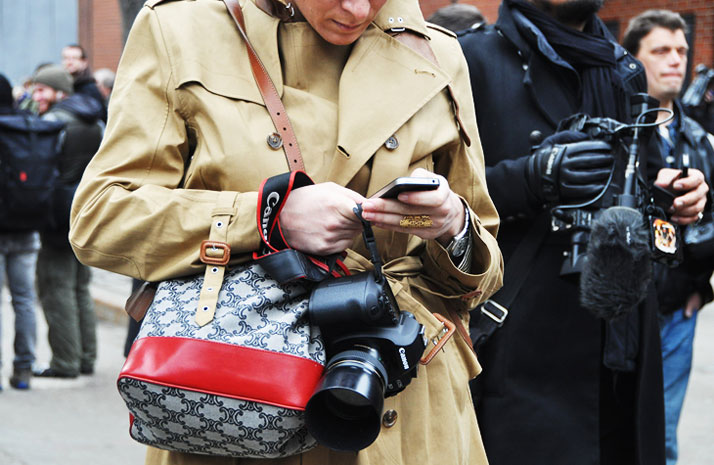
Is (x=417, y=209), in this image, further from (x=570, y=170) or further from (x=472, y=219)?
(x=570, y=170)

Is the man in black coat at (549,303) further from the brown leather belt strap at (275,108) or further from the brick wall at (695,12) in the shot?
the brick wall at (695,12)

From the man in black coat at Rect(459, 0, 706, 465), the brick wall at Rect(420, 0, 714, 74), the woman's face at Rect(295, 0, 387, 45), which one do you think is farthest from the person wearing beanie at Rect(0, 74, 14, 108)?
the brick wall at Rect(420, 0, 714, 74)

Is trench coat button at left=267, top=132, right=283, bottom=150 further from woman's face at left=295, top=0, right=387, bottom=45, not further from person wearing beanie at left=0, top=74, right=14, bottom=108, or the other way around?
person wearing beanie at left=0, top=74, right=14, bottom=108

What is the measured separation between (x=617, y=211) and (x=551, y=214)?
242 mm

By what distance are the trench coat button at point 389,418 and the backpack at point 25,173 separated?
5.16 meters

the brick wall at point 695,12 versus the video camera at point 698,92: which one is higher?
the video camera at point 698,92

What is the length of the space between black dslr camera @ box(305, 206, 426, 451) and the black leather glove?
1259 mm

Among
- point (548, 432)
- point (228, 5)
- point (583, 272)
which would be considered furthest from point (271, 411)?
point (548, 432)

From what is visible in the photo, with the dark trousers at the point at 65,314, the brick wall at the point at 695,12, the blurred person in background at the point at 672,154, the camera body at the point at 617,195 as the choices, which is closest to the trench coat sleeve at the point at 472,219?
the camera body at the point at 617,195

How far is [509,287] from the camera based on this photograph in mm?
3148

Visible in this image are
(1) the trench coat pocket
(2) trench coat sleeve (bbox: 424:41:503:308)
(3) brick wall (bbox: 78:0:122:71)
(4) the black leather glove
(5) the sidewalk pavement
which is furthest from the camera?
(3) brick wall (bbox: 78:0:122:71)

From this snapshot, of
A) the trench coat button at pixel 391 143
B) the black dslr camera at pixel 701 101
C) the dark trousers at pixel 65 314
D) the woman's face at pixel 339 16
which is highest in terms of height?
the woman's face at pixel 339 16

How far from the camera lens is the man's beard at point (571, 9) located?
331 centimetres

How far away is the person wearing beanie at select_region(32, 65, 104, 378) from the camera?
7.18 metres
